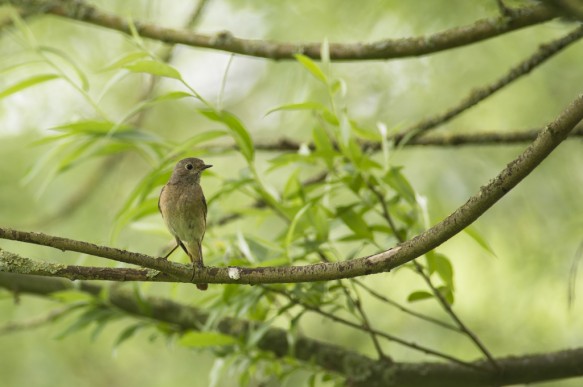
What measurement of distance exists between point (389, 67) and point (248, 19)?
3.70ft

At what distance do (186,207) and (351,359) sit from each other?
42.7 inches

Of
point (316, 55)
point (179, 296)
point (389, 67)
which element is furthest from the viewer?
point (179, 296)

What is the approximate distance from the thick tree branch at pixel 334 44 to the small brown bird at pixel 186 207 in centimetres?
66

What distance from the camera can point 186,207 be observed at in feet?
12.4

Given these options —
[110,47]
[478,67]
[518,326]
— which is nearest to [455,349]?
[518,326]

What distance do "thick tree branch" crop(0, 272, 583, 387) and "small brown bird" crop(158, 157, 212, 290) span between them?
0.39m

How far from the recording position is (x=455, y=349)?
18.2 ft

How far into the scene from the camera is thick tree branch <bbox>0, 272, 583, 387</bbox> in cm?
340

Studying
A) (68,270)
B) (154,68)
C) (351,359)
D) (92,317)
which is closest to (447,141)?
(351,359)

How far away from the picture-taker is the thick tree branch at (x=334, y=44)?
3332 millimetres

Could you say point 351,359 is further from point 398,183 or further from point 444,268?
point 398,183

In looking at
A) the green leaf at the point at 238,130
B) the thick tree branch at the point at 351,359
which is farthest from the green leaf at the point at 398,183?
the thick tree branch at the point at 351,359

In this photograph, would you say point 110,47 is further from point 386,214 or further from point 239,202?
point 386,214

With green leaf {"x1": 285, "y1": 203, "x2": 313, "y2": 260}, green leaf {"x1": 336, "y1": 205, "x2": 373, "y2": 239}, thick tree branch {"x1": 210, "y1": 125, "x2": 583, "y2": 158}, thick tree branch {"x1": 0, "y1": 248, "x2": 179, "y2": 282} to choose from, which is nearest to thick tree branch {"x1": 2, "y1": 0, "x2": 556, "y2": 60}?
thick tree branch {"x1": 210, "y1": 125, "x2": 583, "y2": 158}
